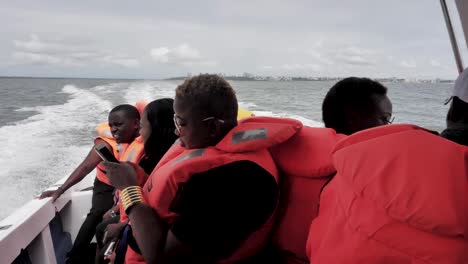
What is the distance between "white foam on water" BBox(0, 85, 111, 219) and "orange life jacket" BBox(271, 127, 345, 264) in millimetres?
3647

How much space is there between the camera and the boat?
198 cm

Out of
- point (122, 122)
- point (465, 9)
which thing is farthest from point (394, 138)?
point (122, 122)

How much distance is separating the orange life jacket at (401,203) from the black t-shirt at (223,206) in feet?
0.99

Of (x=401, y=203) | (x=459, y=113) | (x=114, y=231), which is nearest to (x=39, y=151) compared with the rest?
(x=114, y=231)

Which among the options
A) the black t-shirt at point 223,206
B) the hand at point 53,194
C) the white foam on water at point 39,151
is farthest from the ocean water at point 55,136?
the hand at point 53,194

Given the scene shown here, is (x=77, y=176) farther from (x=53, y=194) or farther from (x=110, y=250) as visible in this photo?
(x=110, y=250)

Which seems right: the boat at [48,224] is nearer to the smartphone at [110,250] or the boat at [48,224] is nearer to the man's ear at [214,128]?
the smartphone at [110,250]

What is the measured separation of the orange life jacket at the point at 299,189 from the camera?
1.33 metres

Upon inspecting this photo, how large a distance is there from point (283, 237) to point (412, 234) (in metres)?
0.67

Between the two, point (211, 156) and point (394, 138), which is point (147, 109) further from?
point (394, 138)

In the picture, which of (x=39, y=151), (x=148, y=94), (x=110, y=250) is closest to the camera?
(x=110, y=250)

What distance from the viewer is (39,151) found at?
6.97 metres

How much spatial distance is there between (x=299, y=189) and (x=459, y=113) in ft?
2.28

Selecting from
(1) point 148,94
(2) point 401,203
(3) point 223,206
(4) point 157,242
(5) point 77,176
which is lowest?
(1) point 148,94
